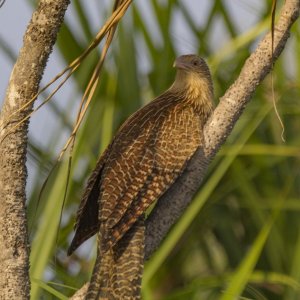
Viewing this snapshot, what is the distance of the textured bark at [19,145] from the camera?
293cm

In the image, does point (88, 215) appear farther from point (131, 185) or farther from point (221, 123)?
point (221, 123)

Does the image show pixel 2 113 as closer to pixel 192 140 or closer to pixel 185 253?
pixel 192 140

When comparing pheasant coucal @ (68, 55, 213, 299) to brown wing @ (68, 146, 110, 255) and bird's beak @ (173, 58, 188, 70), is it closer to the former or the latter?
brown wing @ (68, 146, 110, 255)

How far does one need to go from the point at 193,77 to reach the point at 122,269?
5.79 ft

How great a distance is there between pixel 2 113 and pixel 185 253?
4.25 m

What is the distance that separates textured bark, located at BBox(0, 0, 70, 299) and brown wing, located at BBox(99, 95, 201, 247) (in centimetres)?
99

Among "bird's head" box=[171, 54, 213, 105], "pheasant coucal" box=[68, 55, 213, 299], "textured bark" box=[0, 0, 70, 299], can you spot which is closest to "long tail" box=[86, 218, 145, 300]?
"pheasant coucal" box=[68, 55, 213, 299]

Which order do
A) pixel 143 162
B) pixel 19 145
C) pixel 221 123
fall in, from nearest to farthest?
1. pixel 19 145
2. pixel 221 123
3. pixel 143 162

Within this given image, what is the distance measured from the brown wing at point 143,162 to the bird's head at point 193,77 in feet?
1.26

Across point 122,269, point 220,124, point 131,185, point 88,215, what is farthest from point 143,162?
point 220,124

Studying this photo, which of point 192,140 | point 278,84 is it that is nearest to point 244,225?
point 278,84

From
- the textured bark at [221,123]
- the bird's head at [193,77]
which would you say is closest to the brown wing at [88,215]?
the textured bark at [221,123]

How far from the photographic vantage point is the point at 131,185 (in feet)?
13.9

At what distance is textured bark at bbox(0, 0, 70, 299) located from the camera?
2926mm
